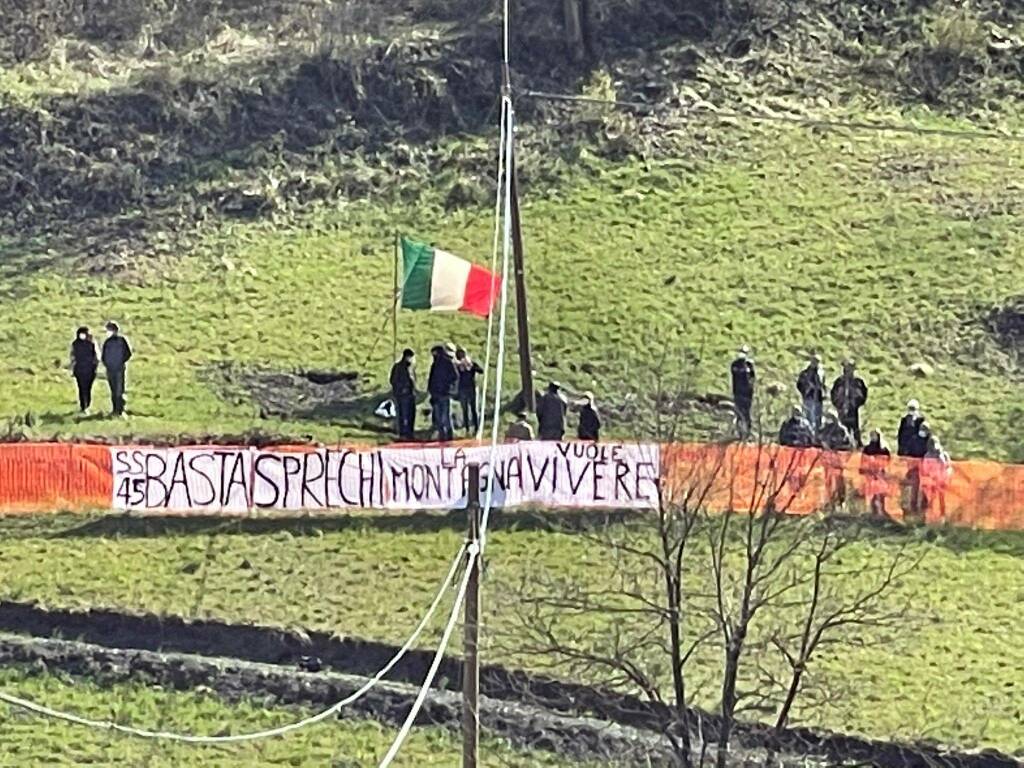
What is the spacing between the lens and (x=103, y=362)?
3425 centimetres

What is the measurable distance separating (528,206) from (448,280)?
912 cm

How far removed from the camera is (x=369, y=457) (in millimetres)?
30609

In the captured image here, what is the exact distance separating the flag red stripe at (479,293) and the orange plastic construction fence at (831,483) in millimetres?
3986

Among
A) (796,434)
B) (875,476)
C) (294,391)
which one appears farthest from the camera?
(294,391)

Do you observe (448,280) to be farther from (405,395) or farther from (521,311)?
(405,395)

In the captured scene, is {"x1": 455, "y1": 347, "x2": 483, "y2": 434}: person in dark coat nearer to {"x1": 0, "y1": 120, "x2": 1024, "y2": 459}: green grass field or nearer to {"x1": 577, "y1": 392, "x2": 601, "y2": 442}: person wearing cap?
{"x1": 0, "y1": 120, "x2": 1024, "y2": 459}: green grass field

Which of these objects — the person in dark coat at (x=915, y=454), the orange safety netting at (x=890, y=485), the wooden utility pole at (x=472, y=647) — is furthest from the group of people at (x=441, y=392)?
the wooden utility pole at (x=472, y=647)

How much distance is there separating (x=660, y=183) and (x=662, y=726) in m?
21.6

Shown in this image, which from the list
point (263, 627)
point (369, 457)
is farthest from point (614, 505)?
point (263, 627)

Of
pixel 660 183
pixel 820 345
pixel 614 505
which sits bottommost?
pixel 614 505

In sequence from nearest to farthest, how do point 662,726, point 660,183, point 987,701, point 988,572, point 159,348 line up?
point 662,726
point 987,701
point 988,572
point 159,348
point 660,183

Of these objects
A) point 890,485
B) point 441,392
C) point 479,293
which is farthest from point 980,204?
point 441,392

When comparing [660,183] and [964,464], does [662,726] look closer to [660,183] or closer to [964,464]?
[964,464]

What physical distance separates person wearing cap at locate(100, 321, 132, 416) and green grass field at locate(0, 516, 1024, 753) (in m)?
3.83
